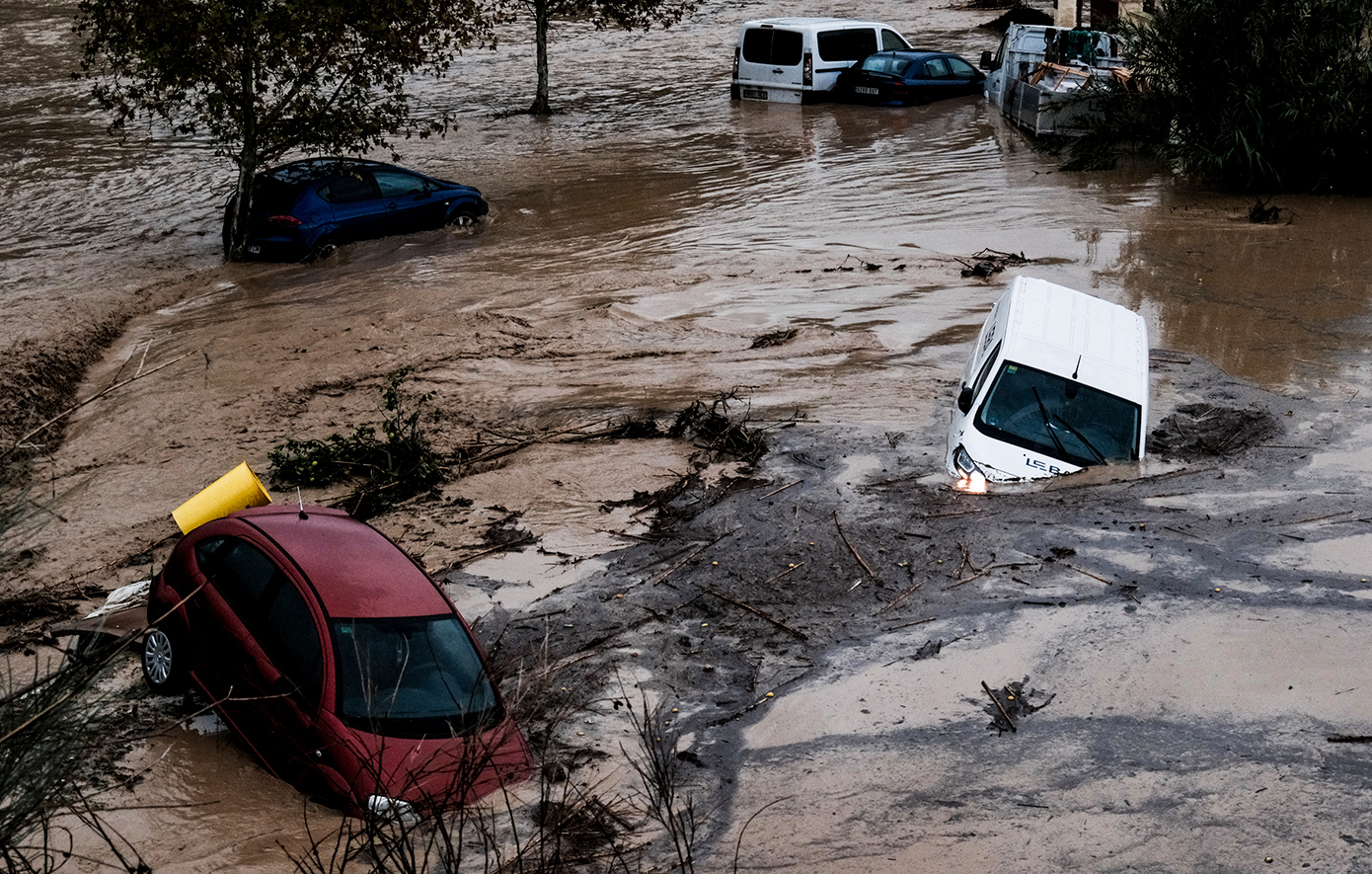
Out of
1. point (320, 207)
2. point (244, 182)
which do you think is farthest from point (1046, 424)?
point (244, 182)

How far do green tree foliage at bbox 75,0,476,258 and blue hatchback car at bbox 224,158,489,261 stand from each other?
0.31m

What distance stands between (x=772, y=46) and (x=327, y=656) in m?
22.8

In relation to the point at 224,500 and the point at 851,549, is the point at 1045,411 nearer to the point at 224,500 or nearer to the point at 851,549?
the point at 851,549

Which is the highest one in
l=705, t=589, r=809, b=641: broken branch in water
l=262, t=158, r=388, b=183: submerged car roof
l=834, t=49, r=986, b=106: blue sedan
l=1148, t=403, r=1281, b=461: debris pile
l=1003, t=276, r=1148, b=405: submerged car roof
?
l=834, t=49, r=986, b=106: blue sedan

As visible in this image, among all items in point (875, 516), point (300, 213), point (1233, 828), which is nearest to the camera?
point (1233, 828)

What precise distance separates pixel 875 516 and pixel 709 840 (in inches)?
155

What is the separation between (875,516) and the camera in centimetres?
959

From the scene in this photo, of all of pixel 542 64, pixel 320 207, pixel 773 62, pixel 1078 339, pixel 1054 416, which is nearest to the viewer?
pixel 1054 416

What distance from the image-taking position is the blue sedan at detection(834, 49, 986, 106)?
2644 cm

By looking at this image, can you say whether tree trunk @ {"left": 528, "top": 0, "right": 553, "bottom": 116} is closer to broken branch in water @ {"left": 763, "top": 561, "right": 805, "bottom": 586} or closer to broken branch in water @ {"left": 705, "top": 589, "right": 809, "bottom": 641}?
broken branch in water @ {"left": 763, "top": 561, "right": 805, "bottom": 586}

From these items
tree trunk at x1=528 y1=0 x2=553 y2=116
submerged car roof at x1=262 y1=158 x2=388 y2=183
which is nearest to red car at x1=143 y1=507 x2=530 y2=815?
submerged car roof at x1=262 y1=158 x2=388 y2=183

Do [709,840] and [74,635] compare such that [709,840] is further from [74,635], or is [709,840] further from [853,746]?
[74,635]

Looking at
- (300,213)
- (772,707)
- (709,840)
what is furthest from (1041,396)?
(300,213)

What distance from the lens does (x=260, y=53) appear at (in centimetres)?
1620
